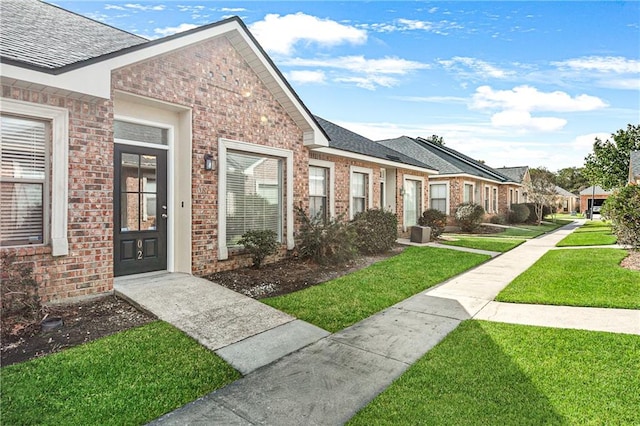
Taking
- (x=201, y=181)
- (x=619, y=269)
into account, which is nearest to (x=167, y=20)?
(x=201, y=181)

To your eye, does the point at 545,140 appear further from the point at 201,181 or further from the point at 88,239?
the point at 88,239

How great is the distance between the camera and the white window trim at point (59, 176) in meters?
5.02

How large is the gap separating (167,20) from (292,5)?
10.4 feet

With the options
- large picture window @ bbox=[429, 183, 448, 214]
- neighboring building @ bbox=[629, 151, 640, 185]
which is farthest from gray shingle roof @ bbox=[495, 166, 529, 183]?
large picture window @ bbox=[429, 183, 448, 214]

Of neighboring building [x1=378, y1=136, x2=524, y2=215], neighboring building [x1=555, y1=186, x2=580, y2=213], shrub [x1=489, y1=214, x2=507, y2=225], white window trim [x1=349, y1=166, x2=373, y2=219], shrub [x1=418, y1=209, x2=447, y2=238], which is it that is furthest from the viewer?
neighboring building [x1=555, y1=186, x2=580, y2=213]

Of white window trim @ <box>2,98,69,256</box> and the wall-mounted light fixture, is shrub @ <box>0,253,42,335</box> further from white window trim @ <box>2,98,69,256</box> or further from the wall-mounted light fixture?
the wall-mounted light fixture

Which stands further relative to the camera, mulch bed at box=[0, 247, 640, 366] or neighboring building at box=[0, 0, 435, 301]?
neighboring building at box=[0, 0, 435, 301]

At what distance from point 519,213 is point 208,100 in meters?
26.1

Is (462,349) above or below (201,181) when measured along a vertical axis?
below

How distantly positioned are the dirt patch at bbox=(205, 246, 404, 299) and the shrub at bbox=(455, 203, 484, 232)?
11.5 meters

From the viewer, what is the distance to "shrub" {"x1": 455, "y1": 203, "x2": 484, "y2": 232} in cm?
1858

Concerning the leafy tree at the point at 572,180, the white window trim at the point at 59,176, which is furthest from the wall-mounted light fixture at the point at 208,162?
the leafy tree at the point at 572,180

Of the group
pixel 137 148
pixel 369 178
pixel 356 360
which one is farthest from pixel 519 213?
pixel 137 148

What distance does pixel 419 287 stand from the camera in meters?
6.91
